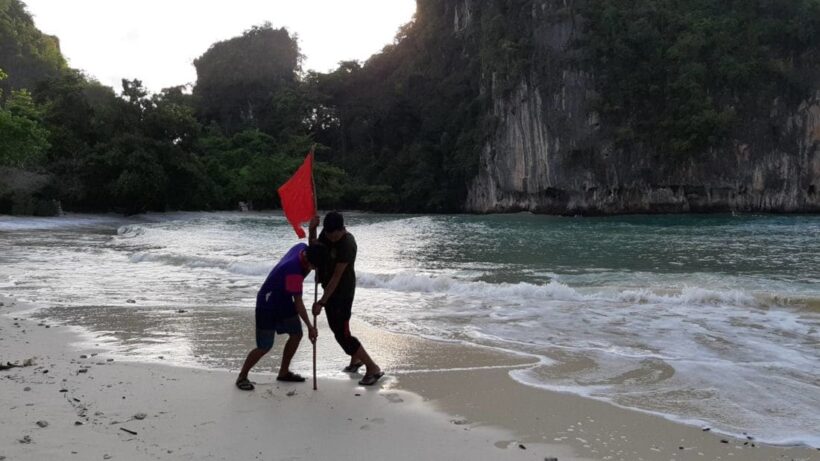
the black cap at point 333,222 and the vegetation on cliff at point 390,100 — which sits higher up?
the vegetation on cliff at point 390,100

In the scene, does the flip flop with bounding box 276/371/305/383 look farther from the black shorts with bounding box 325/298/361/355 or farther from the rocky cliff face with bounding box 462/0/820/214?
the rocky cliff face with bounding box 462/0/820/214

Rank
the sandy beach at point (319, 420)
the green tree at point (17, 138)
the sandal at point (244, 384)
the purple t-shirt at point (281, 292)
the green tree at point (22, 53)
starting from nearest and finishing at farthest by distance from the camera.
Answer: the sandy beach at point (319, 420), the sandal at point (244, 384), the purple t-shirt at point (281, 292), the green tree at point (17, 138), the green tree at point (22, 53)

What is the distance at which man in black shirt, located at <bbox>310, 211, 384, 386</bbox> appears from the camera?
4.48m

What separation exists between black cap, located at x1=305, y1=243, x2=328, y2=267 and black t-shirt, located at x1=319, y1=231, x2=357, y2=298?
5 cm

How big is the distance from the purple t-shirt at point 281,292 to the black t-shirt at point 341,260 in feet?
0.67

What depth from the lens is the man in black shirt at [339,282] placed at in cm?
448

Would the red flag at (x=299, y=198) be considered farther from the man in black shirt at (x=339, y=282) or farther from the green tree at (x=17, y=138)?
the green tree at (x=17, y=138)

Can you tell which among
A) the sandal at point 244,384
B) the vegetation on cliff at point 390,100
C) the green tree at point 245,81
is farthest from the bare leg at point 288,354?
the green tree at point 245,81

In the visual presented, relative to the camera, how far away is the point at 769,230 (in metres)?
23.9

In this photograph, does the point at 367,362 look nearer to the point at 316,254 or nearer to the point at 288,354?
the point at 288,354

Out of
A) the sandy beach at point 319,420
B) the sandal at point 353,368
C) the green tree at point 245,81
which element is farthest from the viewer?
the green tree at point 245,81

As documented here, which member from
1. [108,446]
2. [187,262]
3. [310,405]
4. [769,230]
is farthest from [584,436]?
[769,230]

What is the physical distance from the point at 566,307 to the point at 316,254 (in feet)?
15.1

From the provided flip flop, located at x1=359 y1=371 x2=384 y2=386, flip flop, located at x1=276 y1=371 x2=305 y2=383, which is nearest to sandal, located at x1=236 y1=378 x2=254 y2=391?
flip flop, located at x1=276 y1=371 x2=305 y2=383
